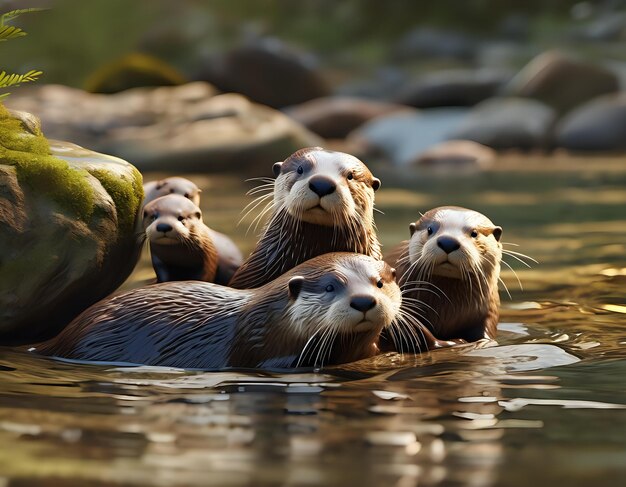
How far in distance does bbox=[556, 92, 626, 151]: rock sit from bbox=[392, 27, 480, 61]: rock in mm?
10586

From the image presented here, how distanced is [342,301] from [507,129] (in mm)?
15204

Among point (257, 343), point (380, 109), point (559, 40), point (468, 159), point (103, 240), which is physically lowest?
point (257, 343)

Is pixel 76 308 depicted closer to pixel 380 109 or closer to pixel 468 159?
pixel 468 159

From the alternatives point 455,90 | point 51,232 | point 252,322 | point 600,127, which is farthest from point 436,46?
point 252,322

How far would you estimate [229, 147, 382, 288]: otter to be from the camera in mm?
4980

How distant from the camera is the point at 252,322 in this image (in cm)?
461

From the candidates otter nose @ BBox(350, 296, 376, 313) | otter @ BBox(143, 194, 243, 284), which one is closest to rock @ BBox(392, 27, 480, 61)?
otter @ BBox(143, 194, 243, 284)

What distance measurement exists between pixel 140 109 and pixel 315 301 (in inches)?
481

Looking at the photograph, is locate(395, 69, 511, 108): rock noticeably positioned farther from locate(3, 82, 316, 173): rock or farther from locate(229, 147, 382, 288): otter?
locate(229, 147, 382, 288): otter

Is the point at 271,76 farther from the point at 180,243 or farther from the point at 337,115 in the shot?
the point at 180,243

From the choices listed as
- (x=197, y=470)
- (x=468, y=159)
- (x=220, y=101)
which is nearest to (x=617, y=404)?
(x=197, y=470)

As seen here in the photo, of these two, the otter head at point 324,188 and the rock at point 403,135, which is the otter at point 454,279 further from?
the rock at point 403,135

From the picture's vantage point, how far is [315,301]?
14.5 feet

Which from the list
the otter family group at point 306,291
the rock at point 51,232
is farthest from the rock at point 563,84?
the rock at point 51,232
